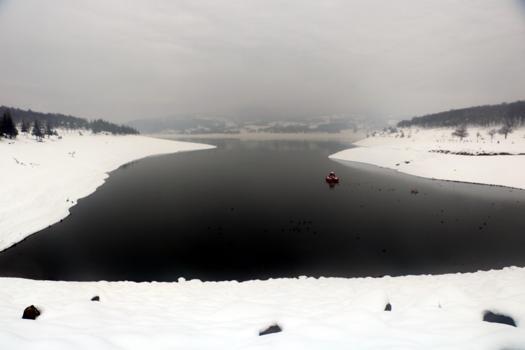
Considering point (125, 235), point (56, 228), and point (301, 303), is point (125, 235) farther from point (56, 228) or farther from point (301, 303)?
point (301, 303)

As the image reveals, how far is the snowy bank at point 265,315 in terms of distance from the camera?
22.7 ft

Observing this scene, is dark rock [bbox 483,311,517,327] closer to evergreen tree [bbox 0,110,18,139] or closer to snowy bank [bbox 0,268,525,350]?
snowy bank [bbox 0,268,525,350]

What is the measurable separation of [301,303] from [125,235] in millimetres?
18183

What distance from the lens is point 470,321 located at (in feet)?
27.0

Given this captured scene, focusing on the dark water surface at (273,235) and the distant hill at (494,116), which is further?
the distant hill at (494,116)


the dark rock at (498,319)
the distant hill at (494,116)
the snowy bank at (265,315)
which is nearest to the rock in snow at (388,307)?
the snowy bank at (265,315)

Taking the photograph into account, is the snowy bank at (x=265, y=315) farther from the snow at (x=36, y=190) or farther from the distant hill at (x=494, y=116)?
the distant hill at (x=494, y=116)

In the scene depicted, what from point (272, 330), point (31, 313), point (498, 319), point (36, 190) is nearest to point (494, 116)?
point (498, 319)

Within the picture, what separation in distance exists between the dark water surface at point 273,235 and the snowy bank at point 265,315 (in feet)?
12.2

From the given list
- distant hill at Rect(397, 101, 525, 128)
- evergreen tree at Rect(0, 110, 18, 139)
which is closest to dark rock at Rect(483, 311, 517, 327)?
evergreen tree at Rect(0, 110, 18, 139)

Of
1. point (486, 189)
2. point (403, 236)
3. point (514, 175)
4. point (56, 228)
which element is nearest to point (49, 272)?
point (56, 228)

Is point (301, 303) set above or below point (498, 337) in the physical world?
below

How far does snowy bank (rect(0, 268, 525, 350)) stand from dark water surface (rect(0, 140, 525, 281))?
373cm

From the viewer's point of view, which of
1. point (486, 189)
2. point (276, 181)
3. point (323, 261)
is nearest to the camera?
point (323, 261)
